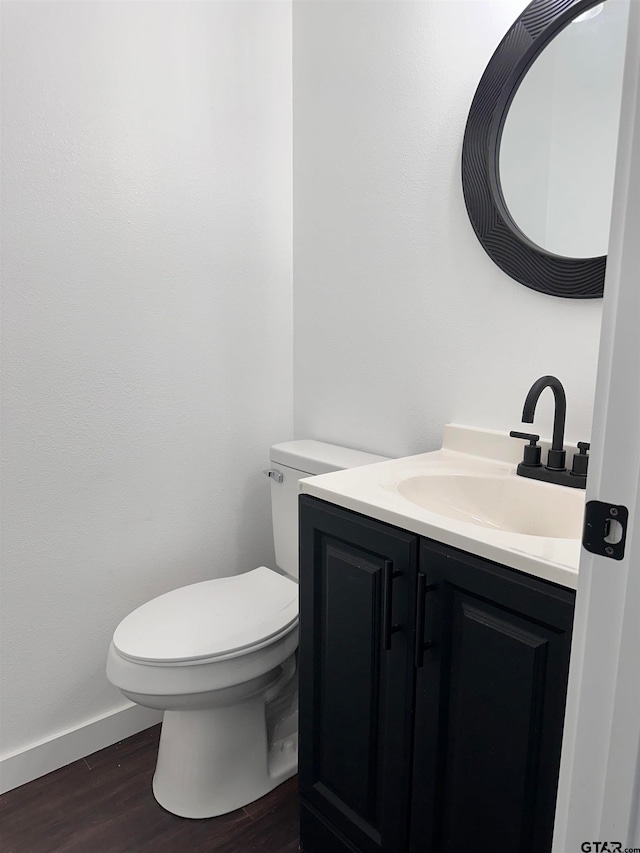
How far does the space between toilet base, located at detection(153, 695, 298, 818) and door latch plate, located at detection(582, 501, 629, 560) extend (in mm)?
1113

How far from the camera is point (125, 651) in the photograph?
1.31 metres

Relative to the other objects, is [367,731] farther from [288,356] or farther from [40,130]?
[40,130]

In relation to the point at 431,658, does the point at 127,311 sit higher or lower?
higher

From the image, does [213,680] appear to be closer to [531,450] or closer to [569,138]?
[531,450]

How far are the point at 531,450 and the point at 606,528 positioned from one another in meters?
0.63

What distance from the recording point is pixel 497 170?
130 cm

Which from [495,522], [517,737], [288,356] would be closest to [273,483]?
[288,356]

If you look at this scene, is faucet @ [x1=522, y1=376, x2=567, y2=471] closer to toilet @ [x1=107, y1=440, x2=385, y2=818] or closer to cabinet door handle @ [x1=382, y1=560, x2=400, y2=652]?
cabinet door handle @ [x1=382, y1=560, x2=400, y2=652]

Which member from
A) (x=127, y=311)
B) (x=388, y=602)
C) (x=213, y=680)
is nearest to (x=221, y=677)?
(x=213, y=680)

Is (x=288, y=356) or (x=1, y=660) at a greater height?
(x=288, y=356)

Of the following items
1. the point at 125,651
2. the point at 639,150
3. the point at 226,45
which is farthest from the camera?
the point at 226,45

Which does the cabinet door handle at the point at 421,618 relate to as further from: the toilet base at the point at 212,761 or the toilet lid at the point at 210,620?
the toilet base at the point at 212,761

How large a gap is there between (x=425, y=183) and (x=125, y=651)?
1288mm

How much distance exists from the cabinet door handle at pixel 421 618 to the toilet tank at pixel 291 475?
64 cm
